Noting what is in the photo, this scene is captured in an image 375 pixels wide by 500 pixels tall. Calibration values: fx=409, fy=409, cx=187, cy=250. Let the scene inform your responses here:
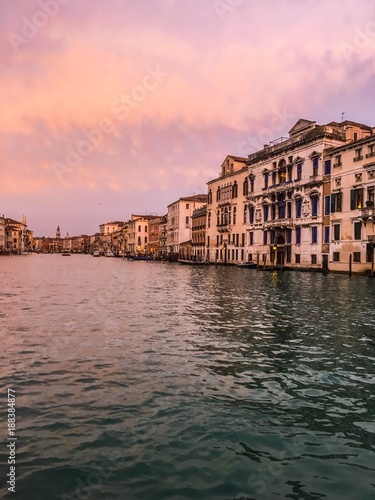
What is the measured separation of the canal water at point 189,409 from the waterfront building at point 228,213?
165 ft

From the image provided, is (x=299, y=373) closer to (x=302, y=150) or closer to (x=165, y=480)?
A: (x=165, y=480)

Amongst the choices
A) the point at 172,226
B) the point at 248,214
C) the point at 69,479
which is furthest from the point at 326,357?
the point at 172,226

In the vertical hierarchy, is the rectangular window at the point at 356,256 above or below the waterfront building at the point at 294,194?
below

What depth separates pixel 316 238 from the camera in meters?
44.8

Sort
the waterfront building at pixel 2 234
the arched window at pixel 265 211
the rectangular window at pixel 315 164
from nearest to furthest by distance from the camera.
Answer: the rectangular window at pixel 315 164 < the arched window at pixel 265 211 < the waterfront building at pixel 2 234

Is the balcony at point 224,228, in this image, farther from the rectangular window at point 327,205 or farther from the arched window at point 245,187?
the rectangular window at point 327,205

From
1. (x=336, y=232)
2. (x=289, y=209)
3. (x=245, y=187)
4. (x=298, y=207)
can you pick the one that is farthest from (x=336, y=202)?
(x=245, y=187)

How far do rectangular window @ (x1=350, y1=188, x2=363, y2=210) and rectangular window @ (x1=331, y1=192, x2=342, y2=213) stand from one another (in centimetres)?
163

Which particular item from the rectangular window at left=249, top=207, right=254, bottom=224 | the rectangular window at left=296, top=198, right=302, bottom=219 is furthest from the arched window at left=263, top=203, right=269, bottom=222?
the rectangular window at left=296, top=198, right=302, bottom=219

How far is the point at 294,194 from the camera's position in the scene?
4847 cm

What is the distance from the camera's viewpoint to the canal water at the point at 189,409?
4.11 metres

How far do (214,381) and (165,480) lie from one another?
9.74 feet

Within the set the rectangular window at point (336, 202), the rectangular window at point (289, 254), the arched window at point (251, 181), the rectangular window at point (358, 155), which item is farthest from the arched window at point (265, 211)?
the rectangular window at point (358, 155)

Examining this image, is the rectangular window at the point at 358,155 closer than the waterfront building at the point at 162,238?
Yes
